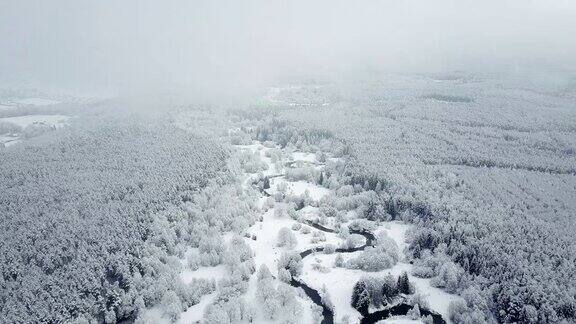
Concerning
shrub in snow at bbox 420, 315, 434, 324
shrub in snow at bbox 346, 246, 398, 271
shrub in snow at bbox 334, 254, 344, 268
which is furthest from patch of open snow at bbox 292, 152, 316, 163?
shrub in snow at bbox 420, 315, 434, 324

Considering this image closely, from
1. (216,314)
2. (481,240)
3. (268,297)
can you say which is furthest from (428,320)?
(216,314)

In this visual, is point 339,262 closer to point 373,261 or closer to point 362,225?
point 373,261

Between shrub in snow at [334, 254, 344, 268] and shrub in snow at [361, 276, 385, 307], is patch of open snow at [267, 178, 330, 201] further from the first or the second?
shrub in snow at [361, 276, 385, 307]

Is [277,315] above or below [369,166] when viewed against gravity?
below

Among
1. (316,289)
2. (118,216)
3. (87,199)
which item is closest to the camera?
(316,289)

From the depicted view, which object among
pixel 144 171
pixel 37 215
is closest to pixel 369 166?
pixel 144 171

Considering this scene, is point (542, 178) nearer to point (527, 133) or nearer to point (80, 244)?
point (527, 133)
